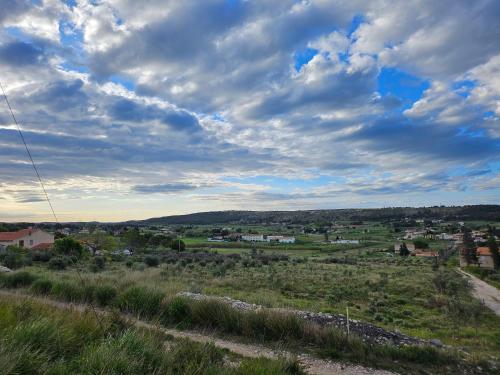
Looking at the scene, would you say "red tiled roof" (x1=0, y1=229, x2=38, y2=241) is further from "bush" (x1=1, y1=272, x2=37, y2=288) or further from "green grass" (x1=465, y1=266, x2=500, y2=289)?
"green grass" (x1=465, y1=266, x2=500, y2=289)

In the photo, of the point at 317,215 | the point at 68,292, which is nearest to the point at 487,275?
the point at 68,292

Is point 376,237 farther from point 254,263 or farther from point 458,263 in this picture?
point 254,263

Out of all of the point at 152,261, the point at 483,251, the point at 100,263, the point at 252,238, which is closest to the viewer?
the point at 100,263

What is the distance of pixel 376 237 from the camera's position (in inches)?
4274

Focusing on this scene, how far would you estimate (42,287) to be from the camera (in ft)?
44.4

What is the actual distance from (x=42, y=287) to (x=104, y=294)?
11.6 feet

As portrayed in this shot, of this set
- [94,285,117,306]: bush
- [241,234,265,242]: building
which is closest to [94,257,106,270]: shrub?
[94,285,117,306]: bush

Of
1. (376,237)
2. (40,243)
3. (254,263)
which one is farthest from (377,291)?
(376,237)

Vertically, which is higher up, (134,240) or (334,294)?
(134,240)

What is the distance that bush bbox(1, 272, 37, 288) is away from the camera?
14914 mm

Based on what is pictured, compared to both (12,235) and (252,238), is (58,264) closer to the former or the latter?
(12,235)

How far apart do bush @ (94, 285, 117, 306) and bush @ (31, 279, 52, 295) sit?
8.40 ft

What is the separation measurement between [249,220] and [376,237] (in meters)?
93.6

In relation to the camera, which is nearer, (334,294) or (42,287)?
(42,287)
